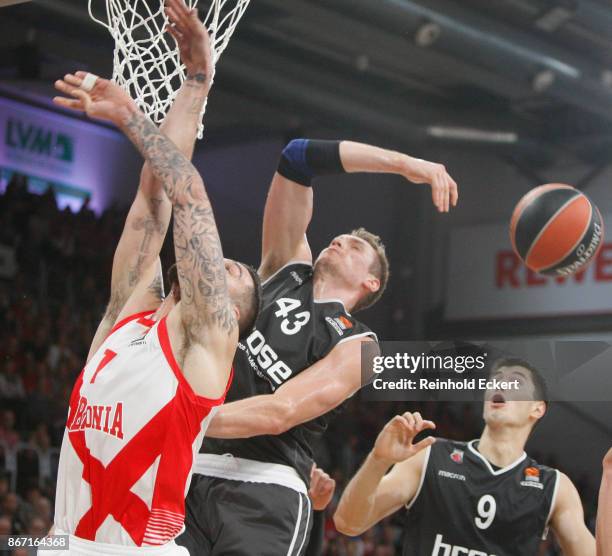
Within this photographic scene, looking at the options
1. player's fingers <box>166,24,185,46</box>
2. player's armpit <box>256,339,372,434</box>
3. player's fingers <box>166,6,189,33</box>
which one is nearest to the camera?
player's fingers <box>166,6,189,33</box>

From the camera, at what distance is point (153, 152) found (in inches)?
125

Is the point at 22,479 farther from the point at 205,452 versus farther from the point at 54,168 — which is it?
the point at 54,168

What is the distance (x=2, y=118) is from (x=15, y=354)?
429cm

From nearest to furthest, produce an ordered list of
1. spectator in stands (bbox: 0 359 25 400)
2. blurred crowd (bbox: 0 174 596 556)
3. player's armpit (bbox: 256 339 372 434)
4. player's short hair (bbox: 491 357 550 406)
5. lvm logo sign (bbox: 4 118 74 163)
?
player's armpit (bbox: 256 339 372 434), player's short hair (bbox: 491 357 550 406), blurred crowd (bbox: 0 174 596 556), spectator in stands (bbox: 0 359 25 400), lvm logo sign (bbox: 4 118 74 163)

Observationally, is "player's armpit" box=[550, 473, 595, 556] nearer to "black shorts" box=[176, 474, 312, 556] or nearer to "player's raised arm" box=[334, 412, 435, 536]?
"player's raised arm" box=[334, 412, 435, 536]

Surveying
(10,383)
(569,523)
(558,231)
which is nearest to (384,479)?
A: (569,523)

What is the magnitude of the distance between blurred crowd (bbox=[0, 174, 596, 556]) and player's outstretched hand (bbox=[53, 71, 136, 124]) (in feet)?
16.3

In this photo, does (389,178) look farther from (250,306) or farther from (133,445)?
(133,445)

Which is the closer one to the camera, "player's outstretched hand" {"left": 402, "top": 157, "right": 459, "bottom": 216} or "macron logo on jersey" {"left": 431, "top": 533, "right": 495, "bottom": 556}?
"player's outstretched hand" {"left": 402, "top": 157, "right": 459, "bottom": 216}

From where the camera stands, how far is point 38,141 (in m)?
13.4

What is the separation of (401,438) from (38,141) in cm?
1014

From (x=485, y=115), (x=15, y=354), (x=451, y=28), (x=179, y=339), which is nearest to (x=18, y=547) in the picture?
(x=15, y=354)

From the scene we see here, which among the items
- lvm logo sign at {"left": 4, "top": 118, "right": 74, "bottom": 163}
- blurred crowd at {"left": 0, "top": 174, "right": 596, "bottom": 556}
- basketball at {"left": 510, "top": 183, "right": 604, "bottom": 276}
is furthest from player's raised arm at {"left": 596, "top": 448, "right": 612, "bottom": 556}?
lvm logo sign at {"left": 4, "top": 118, "right": 74, "bottom": 163}

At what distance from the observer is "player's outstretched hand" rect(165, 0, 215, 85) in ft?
11.2
